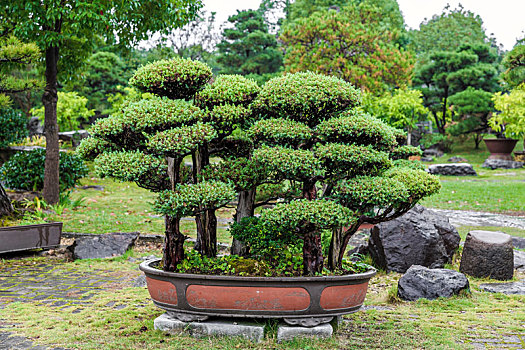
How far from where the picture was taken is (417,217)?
7.64 meters

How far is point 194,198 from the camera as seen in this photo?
14.4 feet

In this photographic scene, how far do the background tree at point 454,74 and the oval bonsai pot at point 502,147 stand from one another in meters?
5.20

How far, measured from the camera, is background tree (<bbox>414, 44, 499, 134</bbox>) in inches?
1163

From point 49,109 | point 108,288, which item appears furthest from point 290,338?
point 49,109

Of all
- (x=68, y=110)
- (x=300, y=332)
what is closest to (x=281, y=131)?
(x=300, y=332)

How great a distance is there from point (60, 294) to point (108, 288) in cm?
61

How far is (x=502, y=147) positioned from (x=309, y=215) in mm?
23613

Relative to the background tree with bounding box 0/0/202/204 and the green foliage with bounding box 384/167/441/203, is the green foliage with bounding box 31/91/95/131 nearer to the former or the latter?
the background tree with bounding box 0/0/202/204

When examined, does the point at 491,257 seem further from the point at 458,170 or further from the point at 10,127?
the point at 458,170

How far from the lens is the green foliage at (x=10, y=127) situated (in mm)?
15508

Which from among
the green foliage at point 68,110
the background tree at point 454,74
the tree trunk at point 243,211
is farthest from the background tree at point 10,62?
the background tree at point 454,74

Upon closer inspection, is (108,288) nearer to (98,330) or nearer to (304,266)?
(98,330)

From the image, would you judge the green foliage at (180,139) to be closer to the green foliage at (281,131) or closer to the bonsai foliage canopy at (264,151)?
the bonsai foliage canopy at (264,151)

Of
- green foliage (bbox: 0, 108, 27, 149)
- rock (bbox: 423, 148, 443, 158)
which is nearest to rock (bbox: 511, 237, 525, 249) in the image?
green foliage (bbox: 0, 108, 27, 149)
